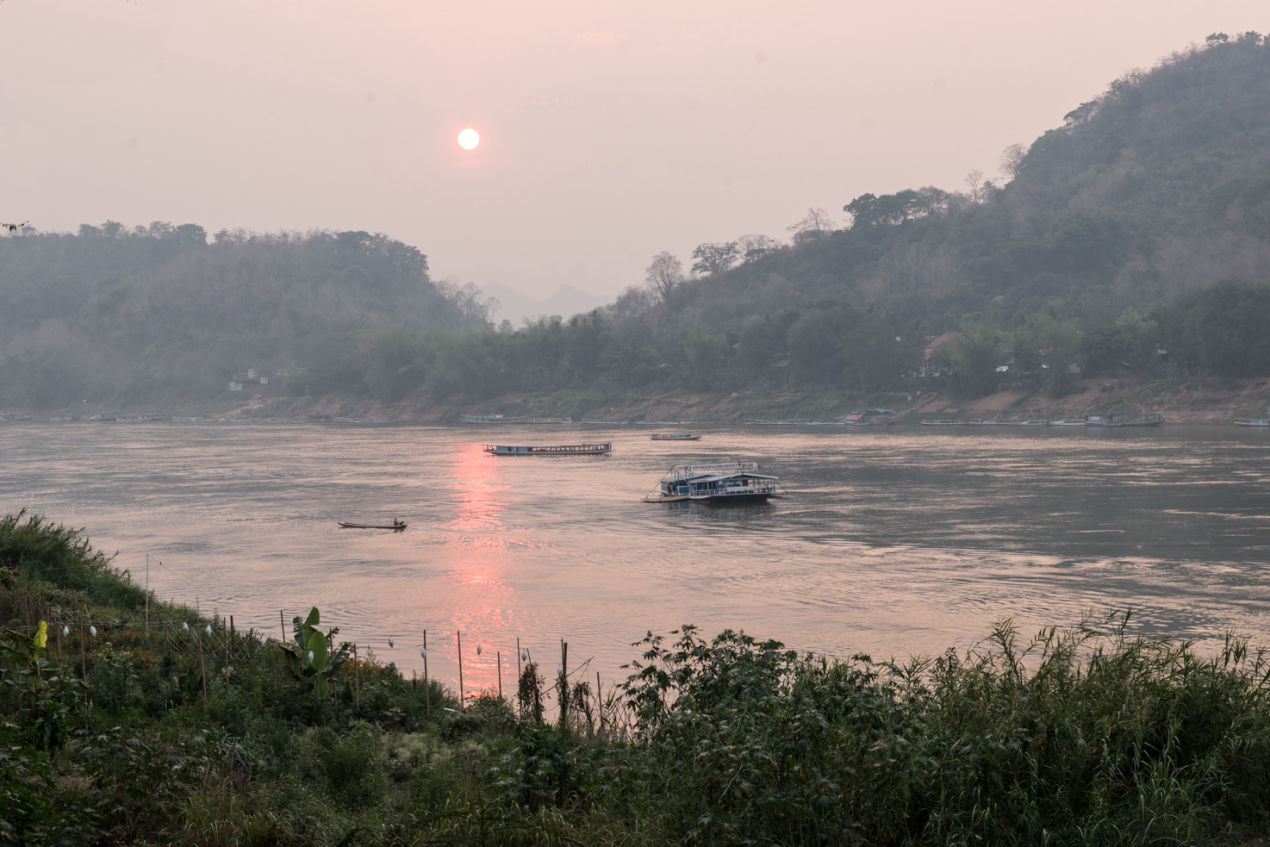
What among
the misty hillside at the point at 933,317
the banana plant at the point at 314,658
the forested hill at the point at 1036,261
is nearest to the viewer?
the banana plant at the point at 314,658

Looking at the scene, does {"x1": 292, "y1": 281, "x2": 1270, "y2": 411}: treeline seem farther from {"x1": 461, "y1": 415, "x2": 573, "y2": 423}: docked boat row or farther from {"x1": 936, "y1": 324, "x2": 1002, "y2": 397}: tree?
{"x1": 461, "y1": 415, "x2": 573, "y2": 423}: docked boat row

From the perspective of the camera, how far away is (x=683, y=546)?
139ft

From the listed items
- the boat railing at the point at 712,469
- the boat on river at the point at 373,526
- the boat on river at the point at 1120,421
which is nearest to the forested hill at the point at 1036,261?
the boat on river at the point at 1120,421

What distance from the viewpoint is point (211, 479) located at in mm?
68875

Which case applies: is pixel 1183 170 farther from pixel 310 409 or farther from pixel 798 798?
pixel 798 798

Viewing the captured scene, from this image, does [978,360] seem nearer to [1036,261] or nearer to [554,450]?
[1036,261]

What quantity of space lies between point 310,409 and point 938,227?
104 metres

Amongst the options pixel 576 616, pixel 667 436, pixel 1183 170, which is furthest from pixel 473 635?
pixel 1183 170

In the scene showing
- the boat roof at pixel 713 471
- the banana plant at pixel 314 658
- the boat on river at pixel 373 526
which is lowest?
the boat on river at pixel 373 526

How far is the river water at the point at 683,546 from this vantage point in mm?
28188

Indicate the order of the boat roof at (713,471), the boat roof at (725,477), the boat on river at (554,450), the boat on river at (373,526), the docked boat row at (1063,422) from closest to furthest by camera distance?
→ the boat on river at (373,526) < the boat roof at (725,477) < the boat roof at (713,471) < the boat on river at (554,450) < the docked boat row at (1063,422)

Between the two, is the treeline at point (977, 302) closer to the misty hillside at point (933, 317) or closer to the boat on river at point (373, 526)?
the misty hillside at point (933, 317)

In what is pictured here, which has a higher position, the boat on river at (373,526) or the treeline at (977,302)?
the treeline at (977,302)

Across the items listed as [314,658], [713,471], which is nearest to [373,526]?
[713,471]
